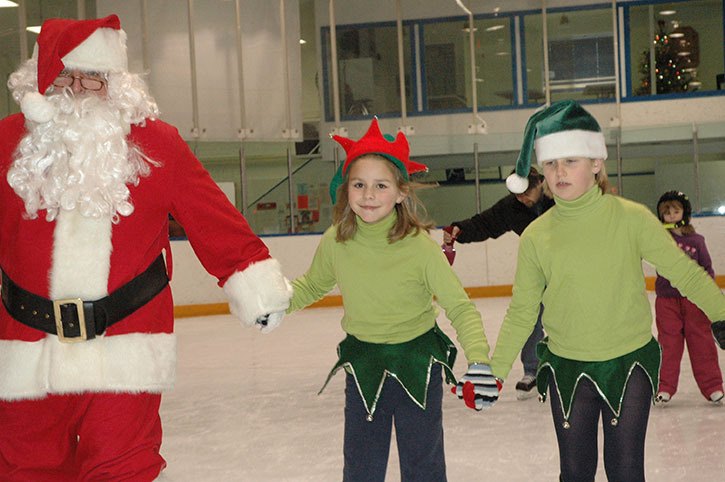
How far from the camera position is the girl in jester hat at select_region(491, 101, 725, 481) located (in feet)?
7.96

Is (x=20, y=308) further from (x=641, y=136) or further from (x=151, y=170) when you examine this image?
(x=641, y=136)

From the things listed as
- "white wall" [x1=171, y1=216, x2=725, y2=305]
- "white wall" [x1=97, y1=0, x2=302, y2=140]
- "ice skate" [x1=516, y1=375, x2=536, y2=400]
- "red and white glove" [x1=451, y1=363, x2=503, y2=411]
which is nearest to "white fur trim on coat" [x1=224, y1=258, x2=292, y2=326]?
"red and white glove" [x1=451, y1=363, x2=503, y2=411]

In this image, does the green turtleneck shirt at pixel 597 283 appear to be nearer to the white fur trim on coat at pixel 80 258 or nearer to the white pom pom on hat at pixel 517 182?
the white pom pom on hat at pixel 517 182

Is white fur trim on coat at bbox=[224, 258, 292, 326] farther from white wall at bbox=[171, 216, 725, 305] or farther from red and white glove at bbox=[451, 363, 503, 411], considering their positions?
white wall at bbox=[171, 216, 725, 305]

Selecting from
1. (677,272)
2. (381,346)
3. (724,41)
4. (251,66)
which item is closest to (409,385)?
(381,346)

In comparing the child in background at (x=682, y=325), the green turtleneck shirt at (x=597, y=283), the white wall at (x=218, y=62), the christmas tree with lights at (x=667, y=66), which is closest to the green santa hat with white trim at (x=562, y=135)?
the green turtleneck shirt at (x=597, y=283)

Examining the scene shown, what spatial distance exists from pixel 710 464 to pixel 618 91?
9.64 meters

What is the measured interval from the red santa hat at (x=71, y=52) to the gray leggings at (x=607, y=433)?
1.29 metres

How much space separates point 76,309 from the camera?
2193 mm

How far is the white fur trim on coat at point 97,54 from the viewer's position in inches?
93.3

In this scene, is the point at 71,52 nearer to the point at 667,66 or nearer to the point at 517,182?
the point at 517,182

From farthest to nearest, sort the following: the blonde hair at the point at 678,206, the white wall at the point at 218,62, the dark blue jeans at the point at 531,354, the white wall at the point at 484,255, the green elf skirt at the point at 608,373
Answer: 1. the white wall at the point at 218,62
2. the white wall at the point at 484,255
3. the dark blue jeans at the point at 531,354
4. the blonde hair at the point at 678,206
5. the green elf skirt at the point at 608,373

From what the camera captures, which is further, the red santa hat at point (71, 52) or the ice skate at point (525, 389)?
the ice skate at point (525, 389)

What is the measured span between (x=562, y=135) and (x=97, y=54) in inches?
→ 43.7
